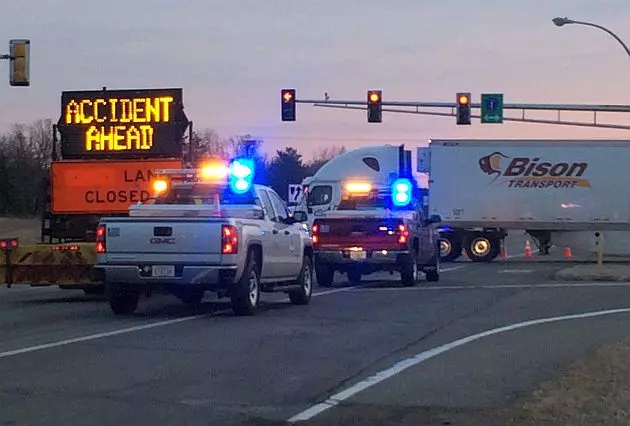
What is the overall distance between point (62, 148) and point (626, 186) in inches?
895

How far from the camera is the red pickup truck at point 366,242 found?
2480 centimetres

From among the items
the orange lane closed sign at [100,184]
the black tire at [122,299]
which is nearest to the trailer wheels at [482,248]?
the orange lane closed sign at [100,184]

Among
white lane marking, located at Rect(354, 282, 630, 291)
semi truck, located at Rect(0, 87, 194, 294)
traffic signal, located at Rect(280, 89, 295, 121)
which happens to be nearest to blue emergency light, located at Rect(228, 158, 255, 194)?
semi truck, located at Rect(0, 87, 194, 294)

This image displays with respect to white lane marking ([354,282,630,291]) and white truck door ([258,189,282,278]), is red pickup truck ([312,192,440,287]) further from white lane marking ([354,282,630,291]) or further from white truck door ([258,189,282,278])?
white truck door ([258,189,282,278])

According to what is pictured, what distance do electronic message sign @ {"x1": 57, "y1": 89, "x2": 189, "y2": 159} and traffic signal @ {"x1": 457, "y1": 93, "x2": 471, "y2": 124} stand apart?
14352 millimetres

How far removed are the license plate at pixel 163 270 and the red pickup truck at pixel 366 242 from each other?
366 inches

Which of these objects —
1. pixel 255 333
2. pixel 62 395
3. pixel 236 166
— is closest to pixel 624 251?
pixel 236 166

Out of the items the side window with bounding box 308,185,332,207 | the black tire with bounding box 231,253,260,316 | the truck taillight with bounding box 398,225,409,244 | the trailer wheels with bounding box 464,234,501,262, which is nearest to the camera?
the black tire with bounding box 231,253,260,316

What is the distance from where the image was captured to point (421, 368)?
1167 cm

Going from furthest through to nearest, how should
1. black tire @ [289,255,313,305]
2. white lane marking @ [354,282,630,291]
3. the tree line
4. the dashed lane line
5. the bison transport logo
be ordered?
the tree line, the bison transport logo, white lane marking @ [354,282,630,291], the dashed lane line, black tire @ [289,255,313,305]

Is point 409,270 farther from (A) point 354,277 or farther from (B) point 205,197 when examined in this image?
(B) point 205,197

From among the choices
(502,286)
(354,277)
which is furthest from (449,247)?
(502,286)

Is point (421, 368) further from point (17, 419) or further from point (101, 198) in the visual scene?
point (101, 198)

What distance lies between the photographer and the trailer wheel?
4094 centimetres
